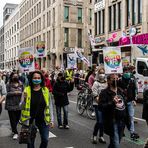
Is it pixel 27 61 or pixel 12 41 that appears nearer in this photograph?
pixel 27 61

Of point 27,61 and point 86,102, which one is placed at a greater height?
point 27,61

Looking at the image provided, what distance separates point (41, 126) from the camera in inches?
246

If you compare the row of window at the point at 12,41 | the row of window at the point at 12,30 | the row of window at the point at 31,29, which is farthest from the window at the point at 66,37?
the row of window at the point at 12,30

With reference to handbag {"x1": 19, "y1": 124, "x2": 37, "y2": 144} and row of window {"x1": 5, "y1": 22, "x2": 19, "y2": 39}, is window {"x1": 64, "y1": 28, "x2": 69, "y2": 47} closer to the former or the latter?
row of window {"x1": 5, "y1": 22, "x2": 19, "y2": 39}

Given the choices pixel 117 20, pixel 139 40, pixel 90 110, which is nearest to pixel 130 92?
pixel 90 110

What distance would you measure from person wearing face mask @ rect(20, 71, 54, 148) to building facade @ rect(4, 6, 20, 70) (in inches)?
3272

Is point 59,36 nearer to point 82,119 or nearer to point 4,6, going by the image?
point 82,119

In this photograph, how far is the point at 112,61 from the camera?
10.1 m

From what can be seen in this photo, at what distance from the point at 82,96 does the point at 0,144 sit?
532 centimetres

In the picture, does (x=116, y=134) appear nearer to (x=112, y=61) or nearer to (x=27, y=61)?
(x=112, y=61)

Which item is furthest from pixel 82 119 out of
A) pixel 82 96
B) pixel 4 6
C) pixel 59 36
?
pixel 4 6

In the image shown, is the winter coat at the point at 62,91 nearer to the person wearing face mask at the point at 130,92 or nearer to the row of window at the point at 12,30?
the person wearing face mask at the point at 130,92

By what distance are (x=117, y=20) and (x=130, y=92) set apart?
26.7m

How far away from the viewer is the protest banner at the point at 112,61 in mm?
10002
